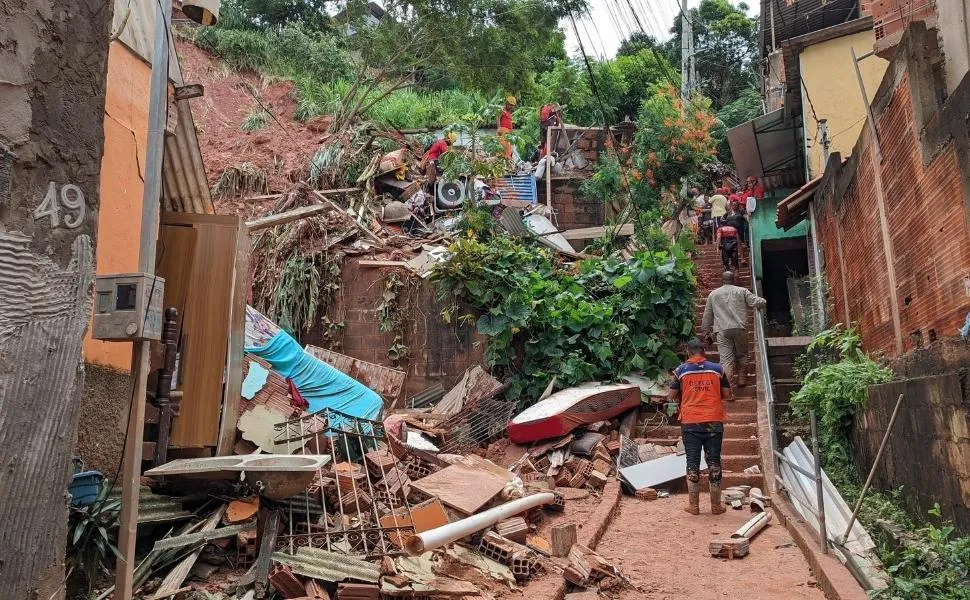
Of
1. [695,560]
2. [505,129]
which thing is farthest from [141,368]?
[505,129]

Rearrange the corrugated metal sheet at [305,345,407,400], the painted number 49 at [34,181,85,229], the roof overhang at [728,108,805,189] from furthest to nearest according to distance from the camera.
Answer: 1. the roof overhang at [728,108,805,189]
2. the corrugated metal sheet at [305,345,407,400]
3. the painted number 49 at [34,181,85,229]

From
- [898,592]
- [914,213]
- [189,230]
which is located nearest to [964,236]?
[914,213]

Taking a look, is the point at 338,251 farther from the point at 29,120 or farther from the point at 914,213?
the point at 29,120

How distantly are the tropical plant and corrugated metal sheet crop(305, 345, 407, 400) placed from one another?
792 centimetres

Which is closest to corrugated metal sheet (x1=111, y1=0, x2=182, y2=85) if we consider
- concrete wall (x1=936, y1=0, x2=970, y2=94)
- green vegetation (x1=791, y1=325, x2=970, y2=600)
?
concrete wall (x1=936, y1=0, x2=970, y2=94)

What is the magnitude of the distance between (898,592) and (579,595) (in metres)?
2.26

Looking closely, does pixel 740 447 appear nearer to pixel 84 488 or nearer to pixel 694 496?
pixel 694 496

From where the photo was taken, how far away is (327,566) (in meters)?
5.44

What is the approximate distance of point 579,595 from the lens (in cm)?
606

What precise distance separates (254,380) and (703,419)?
17.5 ft

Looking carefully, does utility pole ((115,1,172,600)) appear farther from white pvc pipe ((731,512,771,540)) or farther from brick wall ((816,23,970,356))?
brick wall ((816,23,970,356))

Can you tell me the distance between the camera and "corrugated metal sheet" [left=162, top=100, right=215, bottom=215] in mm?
8508

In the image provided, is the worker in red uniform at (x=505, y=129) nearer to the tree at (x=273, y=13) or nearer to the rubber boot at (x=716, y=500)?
the rubber boot at (x=716, y=500)

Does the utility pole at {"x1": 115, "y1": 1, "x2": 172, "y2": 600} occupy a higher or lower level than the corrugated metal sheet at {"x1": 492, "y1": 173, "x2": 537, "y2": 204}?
lower
